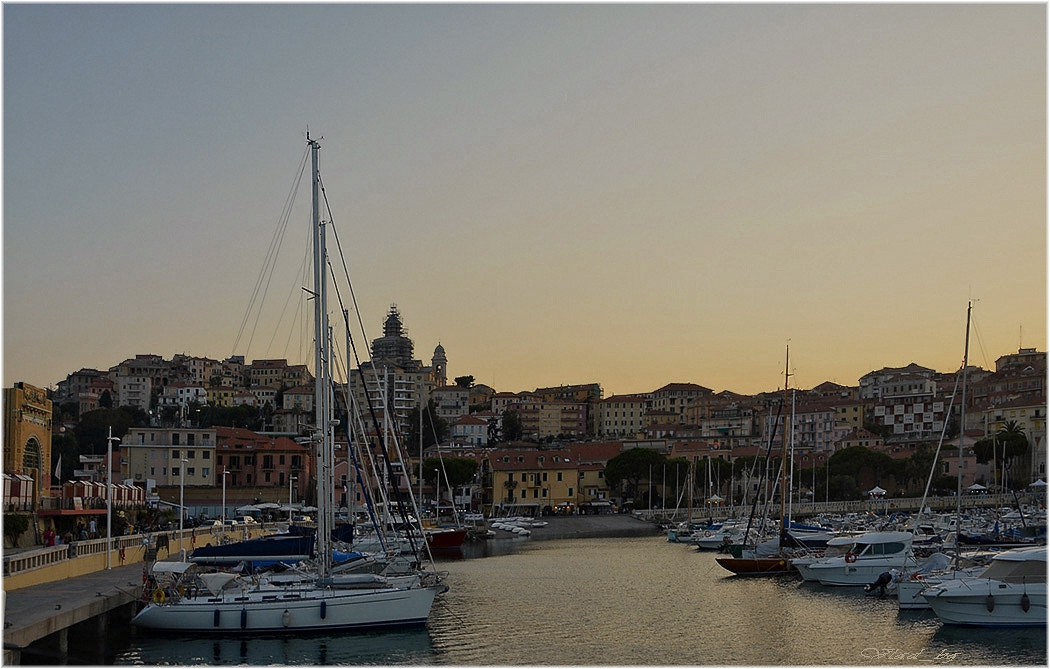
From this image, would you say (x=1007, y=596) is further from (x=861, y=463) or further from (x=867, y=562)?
(x=861, y=463)

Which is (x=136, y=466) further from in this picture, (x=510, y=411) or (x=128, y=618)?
(x=510, y=411)

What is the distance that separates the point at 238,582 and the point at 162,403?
155 metres

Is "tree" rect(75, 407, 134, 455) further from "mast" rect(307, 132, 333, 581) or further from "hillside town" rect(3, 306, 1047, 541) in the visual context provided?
"mast" rect(307, 132, 333, 581)

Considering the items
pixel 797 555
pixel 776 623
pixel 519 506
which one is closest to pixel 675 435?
pixel 519 506

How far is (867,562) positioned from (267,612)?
21993 mm

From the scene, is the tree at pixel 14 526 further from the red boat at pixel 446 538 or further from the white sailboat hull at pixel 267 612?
the red boat at pixel 446 538

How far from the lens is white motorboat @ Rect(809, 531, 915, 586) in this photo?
137ft

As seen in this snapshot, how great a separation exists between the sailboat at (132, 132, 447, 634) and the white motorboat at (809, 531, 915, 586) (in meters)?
16.6

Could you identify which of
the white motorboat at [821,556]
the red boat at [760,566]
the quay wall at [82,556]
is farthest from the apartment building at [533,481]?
the white motorboat at [821,556]

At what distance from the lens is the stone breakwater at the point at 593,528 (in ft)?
283

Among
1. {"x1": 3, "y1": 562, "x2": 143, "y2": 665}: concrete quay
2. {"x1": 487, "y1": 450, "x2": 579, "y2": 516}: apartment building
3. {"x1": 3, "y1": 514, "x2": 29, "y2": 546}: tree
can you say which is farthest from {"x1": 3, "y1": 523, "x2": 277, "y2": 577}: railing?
{"x1": 487, "y1": 450, "x2": 579, "y2": 516}: apartment building

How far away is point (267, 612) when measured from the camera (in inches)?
1161

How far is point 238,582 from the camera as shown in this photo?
30750mm

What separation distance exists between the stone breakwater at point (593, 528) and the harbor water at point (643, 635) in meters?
40.1
